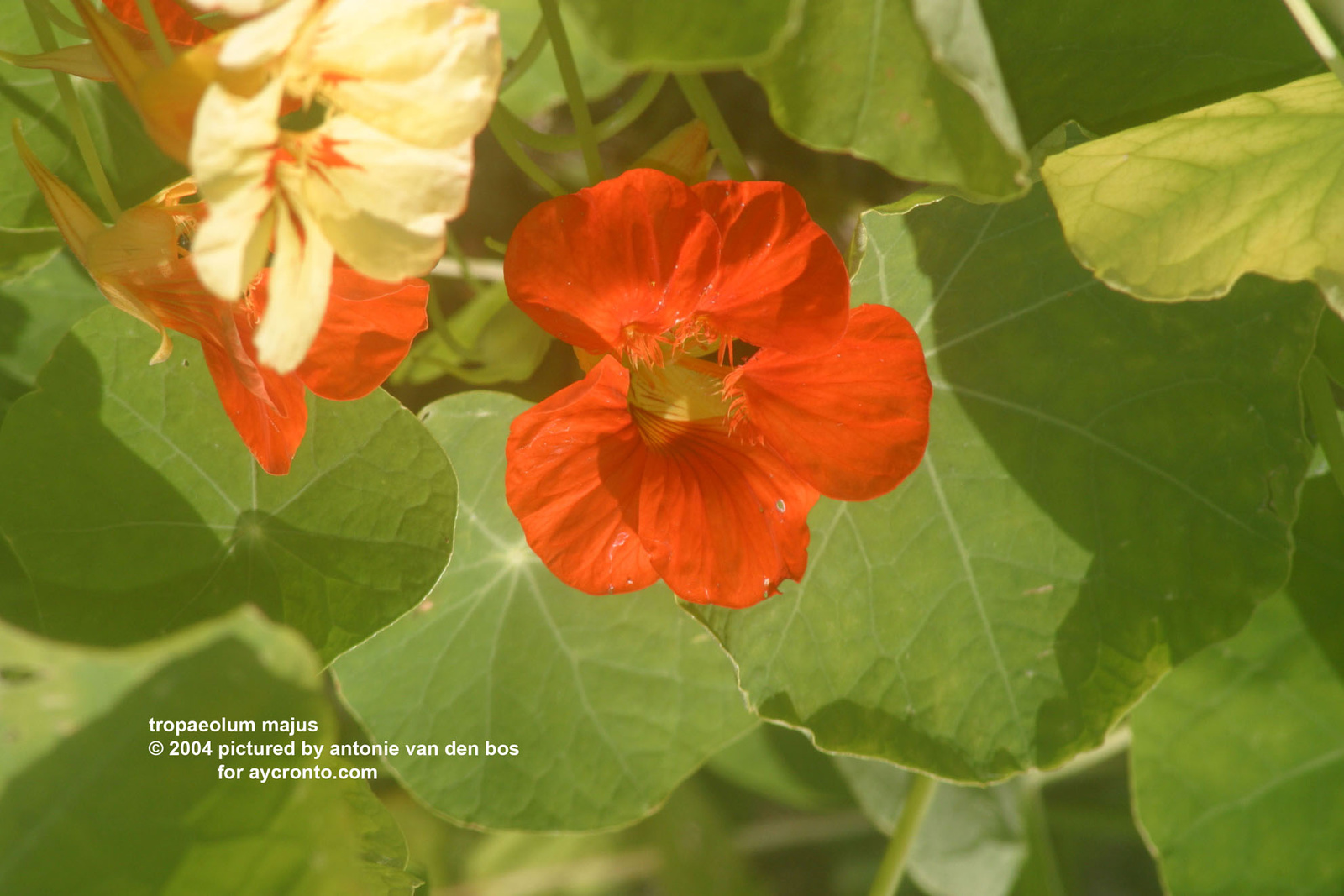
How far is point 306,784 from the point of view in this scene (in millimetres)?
417

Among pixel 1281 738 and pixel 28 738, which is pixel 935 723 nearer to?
pixel 1281 738

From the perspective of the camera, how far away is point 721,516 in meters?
0.59

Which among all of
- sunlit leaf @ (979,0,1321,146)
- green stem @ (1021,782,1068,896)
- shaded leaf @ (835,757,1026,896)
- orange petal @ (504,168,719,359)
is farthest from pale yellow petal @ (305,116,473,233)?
green stem @ (1021,782,1068,896)

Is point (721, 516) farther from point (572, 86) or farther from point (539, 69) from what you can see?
point (539, 69)

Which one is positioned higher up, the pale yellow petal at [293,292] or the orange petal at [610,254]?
the pale yellow petal at [293,292]

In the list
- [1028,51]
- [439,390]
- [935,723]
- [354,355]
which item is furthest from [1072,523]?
[439,390]

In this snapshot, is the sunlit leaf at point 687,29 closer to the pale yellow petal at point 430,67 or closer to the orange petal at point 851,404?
the pale yellow petal at point 430,67

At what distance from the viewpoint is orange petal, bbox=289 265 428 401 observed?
1.84 feet

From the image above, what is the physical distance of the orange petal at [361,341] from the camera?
22.0 inches

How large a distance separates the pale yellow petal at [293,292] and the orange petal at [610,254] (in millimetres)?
124

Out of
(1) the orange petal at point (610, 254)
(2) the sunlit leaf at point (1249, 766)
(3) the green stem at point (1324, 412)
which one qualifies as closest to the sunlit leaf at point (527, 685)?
(1) the orange petal at point (610, 254)

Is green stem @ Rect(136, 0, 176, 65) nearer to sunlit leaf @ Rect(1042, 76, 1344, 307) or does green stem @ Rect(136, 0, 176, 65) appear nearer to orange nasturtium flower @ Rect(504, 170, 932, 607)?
orange nasturtium flower @ Rect(504, 170, 932, 607)

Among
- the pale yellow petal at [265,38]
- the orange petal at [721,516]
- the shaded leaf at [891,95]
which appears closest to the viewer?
the pale yellow petal at [265,38]

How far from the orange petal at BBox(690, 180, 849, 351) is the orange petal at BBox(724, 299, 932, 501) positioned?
0.03 metres
